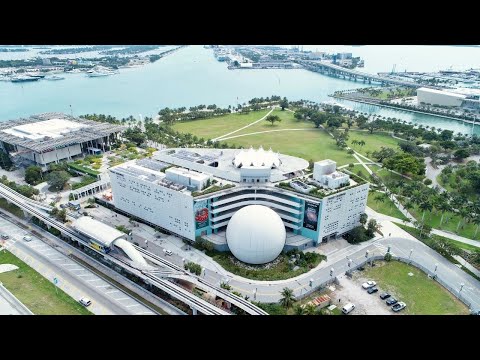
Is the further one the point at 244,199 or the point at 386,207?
the point at 386,207

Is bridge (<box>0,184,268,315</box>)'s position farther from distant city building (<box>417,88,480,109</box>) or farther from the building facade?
distant city building (<box>417,88,480,109</box>)

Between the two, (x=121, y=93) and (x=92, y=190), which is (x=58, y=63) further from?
(x=92, y=190)

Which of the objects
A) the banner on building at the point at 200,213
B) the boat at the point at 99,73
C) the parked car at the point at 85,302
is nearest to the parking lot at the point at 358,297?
the banner on building at the point at 200,213

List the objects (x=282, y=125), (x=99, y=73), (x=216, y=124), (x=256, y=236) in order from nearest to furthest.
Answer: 1. (x=256, y=236)
2. (x=282, y=125)
3. (x=216, y=124)
4. (x=99, y=73)

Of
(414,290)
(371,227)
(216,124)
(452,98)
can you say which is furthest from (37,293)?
(452,98)

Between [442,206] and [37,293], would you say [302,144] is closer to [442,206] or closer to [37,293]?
[442,206]

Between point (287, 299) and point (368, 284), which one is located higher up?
point (287, 299)

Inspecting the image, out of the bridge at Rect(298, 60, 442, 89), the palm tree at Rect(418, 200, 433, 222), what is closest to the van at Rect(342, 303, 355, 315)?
the palm tree at Rect(418, 200, 433, 222)
